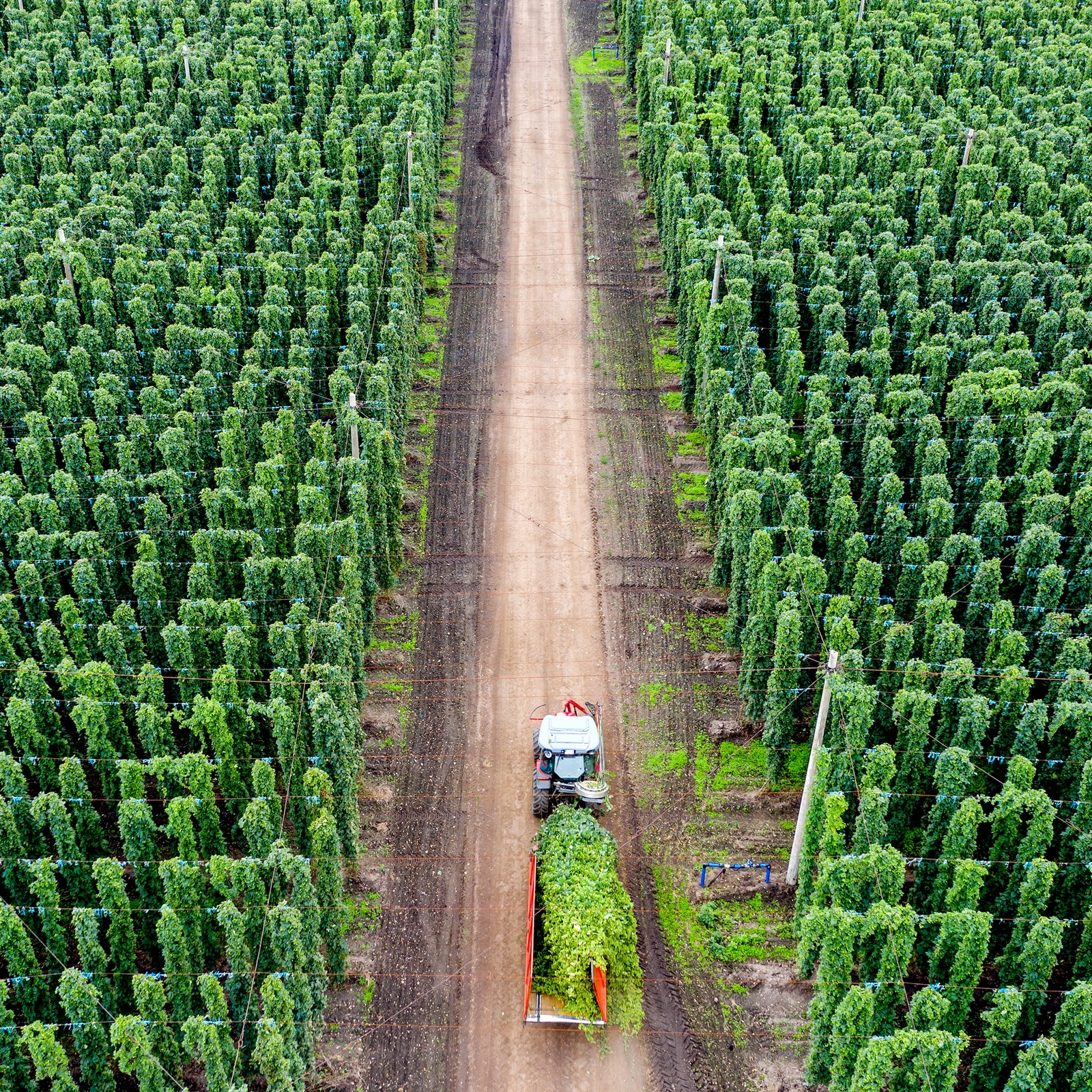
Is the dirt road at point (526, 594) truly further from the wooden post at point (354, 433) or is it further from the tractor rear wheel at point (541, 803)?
the wooden post at point (354, 433)

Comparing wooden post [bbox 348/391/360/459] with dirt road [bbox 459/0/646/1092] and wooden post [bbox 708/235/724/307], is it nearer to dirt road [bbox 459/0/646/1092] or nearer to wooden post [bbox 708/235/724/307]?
dirt road [bbox 459/0/646/1092]

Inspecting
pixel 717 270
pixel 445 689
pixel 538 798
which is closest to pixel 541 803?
pixel 538 798

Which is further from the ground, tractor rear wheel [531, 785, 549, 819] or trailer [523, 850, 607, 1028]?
tractor rear wheel [531, 785, 549, 819]

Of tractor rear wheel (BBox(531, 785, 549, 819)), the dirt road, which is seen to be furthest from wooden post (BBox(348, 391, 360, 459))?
tractor rear wheel (BBox(531, 785, 549, 819))

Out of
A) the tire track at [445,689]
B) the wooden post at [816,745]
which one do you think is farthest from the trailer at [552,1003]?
the wooden post at [816,745]

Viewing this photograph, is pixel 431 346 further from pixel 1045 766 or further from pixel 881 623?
pixel 1045 766

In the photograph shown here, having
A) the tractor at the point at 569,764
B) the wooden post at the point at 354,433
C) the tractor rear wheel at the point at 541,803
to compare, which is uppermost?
the wooden post at the point at 354,433
